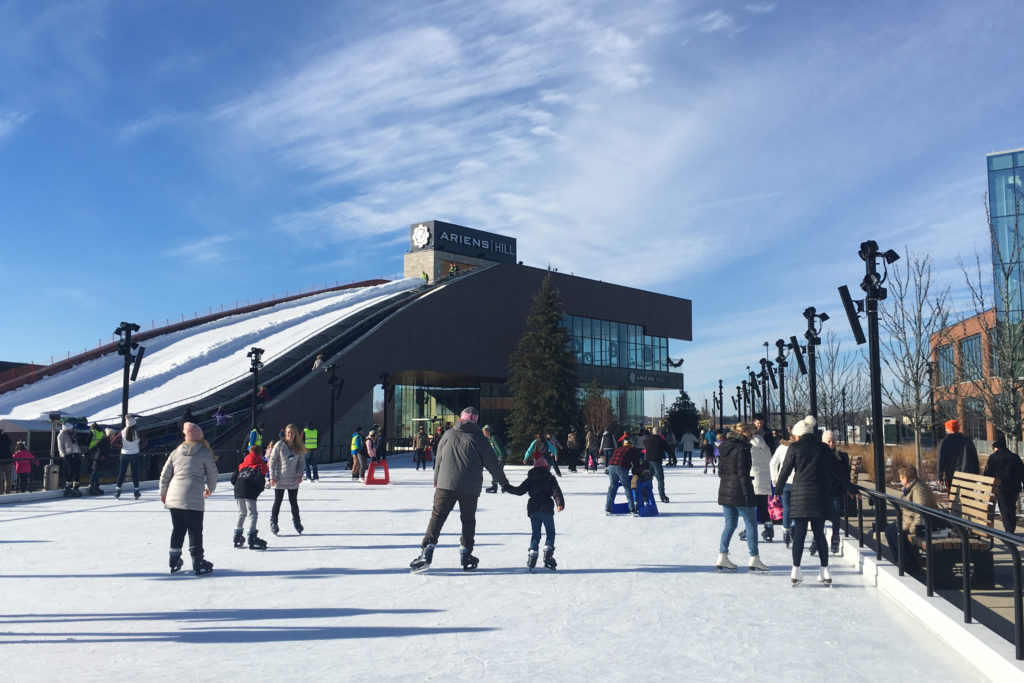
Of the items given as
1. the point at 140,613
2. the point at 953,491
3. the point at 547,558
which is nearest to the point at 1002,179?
the point at 953,491

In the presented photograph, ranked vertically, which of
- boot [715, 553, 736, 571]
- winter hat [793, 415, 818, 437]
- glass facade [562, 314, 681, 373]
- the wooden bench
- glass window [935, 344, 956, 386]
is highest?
glass facade [562, 314, 681, 373]

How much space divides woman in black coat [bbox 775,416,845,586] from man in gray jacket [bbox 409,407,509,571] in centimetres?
281

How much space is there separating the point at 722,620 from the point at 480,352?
4907cm

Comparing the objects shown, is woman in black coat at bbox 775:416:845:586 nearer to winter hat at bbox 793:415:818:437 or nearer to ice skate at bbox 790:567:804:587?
ice skate at bbox 790:567:804:587

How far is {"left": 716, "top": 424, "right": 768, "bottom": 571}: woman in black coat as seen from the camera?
859 centimetres

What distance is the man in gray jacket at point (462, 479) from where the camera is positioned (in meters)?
8.50

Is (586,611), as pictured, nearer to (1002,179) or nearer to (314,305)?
(1002,179)

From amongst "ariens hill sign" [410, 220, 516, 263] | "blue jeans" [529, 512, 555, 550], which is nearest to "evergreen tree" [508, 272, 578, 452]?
"blue jeans" [529, 512, 555, 550]

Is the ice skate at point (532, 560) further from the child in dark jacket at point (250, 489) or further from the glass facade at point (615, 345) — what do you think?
the glass facade at point (615, 345)

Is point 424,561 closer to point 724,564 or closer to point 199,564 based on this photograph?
Result: point 199,564

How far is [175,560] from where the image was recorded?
8.54 meters

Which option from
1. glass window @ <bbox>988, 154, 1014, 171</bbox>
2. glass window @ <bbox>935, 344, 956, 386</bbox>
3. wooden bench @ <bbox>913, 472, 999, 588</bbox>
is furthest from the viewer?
glass window @ <bbox>988, 154, 1014, 171</bbox>

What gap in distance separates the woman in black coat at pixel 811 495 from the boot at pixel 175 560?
6.06 metres

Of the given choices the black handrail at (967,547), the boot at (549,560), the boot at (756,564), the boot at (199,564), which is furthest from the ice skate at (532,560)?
the black handrail at (967,547)
